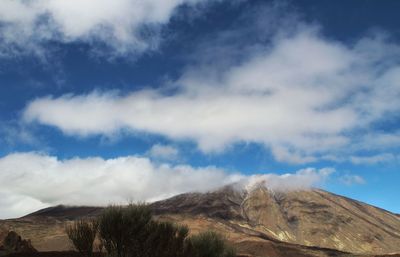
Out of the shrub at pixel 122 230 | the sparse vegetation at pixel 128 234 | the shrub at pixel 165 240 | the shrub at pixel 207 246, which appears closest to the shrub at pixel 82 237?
the sparse vegetation at pixel 128 234

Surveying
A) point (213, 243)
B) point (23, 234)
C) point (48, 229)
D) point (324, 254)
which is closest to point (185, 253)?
point (213, 243)

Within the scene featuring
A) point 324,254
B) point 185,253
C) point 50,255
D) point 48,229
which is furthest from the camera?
point 48,229

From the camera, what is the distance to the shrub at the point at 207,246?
38.1m

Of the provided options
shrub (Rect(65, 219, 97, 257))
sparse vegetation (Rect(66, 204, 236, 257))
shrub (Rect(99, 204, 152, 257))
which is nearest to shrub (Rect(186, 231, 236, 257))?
sparse vegetation (Rect(66, 204, 236, 257))

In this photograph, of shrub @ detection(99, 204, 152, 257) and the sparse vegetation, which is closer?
the sparse vegetation

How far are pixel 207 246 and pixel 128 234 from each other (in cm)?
1011

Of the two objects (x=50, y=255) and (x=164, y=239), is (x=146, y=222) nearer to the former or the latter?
(x=164, y=239)

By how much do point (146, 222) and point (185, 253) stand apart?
651 centimetres

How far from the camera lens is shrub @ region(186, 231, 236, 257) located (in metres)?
38.1

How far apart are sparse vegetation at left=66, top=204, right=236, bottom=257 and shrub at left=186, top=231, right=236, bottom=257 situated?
7.52 feet

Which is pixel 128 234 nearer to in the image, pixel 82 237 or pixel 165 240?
pixel 82 237

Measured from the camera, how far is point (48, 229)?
19262 cm

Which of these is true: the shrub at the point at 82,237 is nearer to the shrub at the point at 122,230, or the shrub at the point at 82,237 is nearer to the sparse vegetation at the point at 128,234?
the sparse vegetation at the point at 128,234

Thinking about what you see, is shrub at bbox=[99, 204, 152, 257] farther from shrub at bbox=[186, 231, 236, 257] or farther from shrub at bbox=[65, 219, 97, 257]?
shrub at bbox=[186, 231, 236, 257]
